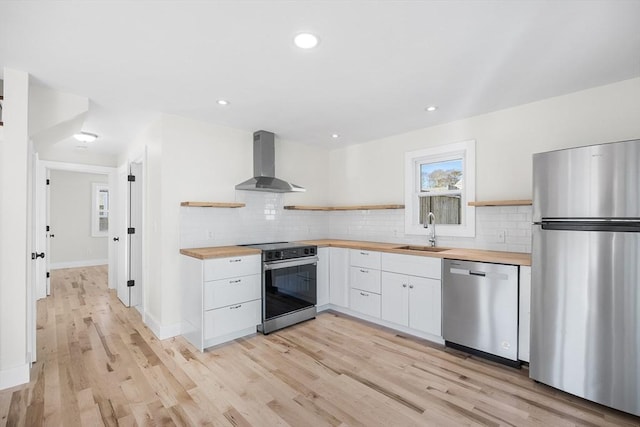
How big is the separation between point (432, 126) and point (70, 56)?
11.8ft

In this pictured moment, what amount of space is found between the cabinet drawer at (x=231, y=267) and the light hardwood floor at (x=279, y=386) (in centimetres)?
72

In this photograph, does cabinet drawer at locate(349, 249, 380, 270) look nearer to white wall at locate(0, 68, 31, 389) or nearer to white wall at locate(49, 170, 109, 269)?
white wall at locate(0, 68, 31, 389)

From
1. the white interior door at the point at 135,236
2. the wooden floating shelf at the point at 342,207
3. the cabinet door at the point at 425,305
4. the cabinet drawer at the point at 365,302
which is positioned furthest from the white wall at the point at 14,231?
the cabinet door at the point at 425,305

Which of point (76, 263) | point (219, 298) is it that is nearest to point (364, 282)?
point (219, 298)

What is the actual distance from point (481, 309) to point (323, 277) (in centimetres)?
191

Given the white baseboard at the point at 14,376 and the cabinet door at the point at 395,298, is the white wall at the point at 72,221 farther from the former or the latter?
the cabinet door at the point at 395,298

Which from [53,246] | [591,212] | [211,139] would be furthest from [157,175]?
[53,246]

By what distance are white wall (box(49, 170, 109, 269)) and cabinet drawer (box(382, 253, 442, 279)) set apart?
25.4 feet

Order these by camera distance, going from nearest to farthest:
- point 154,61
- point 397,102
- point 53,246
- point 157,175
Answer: point 154,61, point 397,102, point 157,175, point 53,246

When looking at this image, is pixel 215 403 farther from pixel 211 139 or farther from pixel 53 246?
pixel 53 246

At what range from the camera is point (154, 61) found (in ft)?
7.13

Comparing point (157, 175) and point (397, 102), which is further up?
point (397, 102)

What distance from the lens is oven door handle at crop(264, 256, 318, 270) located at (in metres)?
3.31

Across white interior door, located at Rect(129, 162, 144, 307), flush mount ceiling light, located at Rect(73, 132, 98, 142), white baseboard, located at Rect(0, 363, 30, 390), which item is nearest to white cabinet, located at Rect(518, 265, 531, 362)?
white baseboard, located at Rect(0, 363, 30, 390)
